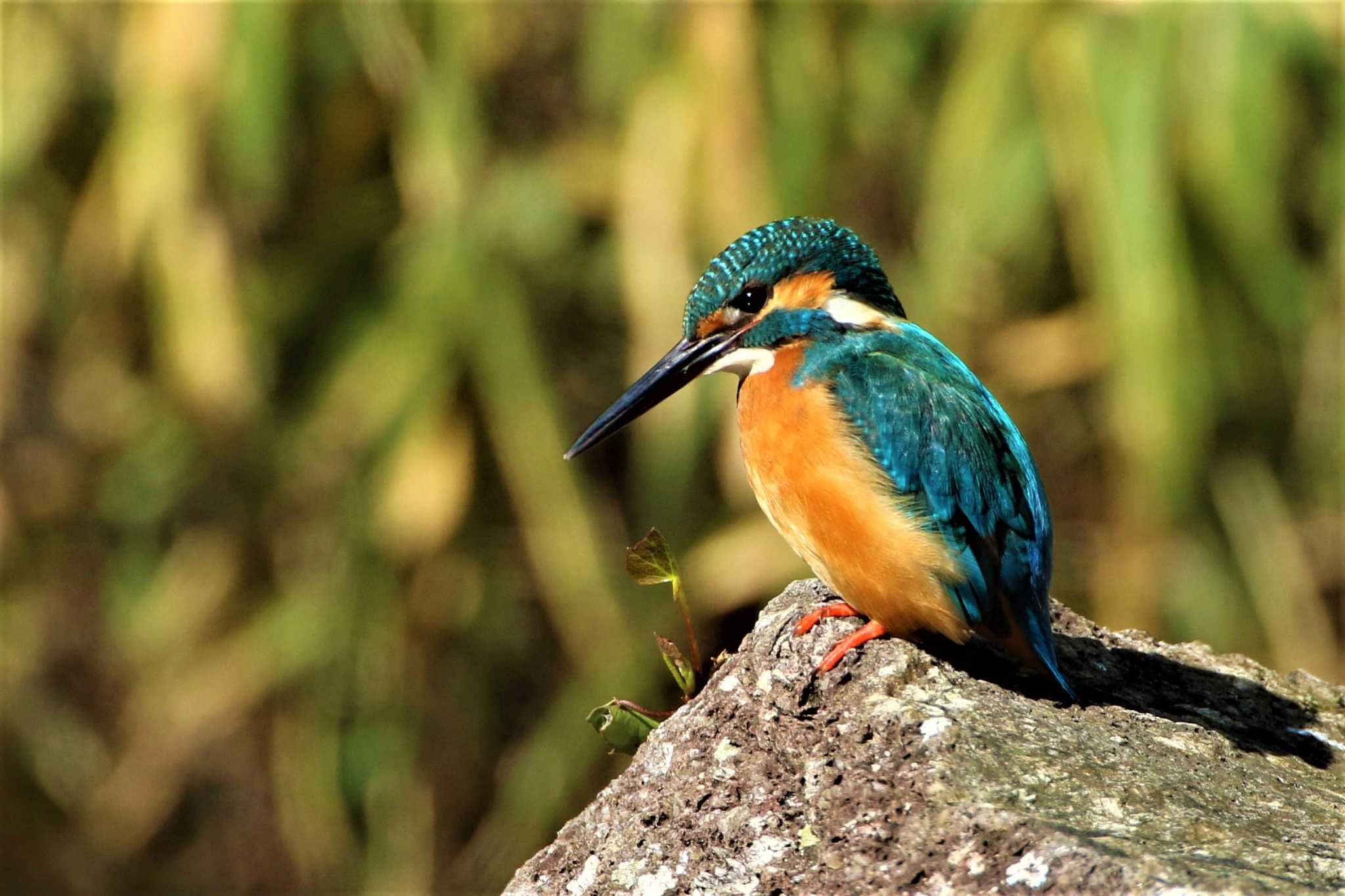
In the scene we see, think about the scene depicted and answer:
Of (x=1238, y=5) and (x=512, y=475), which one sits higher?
(x=1238, y=5)

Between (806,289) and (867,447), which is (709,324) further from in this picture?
(867,447)

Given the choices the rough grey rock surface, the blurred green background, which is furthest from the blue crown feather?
the blurred green background

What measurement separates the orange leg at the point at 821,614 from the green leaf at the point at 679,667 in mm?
155

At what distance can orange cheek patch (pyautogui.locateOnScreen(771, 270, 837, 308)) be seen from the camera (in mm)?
2389

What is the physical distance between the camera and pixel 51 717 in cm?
540

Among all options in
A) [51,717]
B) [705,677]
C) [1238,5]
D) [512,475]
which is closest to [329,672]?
[512,475]

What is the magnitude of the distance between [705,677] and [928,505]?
406 millimetres

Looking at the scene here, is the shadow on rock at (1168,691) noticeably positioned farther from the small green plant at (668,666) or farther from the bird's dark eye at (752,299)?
the bird's dark eye at (752,299)

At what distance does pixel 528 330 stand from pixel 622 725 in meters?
2.55

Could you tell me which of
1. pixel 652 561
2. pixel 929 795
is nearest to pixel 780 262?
pixel 652 561

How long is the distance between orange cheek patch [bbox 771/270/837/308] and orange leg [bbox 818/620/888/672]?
1.81 ft

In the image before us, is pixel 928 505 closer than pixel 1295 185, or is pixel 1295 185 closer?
pixel 928 505

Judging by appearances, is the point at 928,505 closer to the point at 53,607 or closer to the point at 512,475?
the point at 512,475

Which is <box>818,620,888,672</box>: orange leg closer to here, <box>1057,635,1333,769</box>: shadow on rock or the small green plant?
the small green plant
